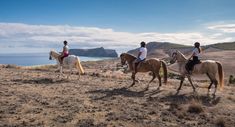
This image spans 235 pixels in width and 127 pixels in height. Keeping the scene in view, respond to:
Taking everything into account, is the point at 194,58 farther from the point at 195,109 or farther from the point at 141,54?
the point at 195,109

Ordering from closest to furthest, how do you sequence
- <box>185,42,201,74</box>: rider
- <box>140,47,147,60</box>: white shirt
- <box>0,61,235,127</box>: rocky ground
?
<box>0,61,235,127</box>: rocky ground < <box>185,42,201,74</box>: rider < <box>140,47,147,60</box>: white shirt

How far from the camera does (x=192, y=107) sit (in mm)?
13695

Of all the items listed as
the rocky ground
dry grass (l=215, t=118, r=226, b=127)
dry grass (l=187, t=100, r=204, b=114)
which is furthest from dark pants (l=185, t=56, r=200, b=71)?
dry grass (l=215, t=118, r=226, b=127)

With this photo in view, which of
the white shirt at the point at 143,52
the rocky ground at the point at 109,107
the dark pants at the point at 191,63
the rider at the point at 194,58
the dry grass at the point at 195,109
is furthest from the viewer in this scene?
the white shirt at the point at 143,52

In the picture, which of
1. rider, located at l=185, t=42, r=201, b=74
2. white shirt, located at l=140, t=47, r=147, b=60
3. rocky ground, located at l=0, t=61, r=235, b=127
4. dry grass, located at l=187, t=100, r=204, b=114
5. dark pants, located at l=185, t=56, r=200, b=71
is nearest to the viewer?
rocky ground, located at l=0, t=61, r=235, b=127

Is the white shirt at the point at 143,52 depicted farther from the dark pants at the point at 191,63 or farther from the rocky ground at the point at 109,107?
the dark pants at the point at 191,63

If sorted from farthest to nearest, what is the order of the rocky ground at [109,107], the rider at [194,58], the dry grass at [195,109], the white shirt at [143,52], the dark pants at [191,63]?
the white shirt at [143,52]
the dark pants at [191,63]
the rider at [194,58]
the dry grass at [195,109]
the rocky ground at [109,107]

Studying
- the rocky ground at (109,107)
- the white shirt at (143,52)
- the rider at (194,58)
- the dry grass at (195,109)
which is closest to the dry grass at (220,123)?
the rocky ground at (109,107)

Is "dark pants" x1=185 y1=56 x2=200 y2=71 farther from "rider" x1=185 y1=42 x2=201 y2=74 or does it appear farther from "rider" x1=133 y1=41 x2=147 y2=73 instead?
"rider" x1=133 y1=41 x2=147 y2=73

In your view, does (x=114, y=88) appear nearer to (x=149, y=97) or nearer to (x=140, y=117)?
(x=149, y=97)

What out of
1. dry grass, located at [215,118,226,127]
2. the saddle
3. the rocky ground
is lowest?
dry grass, located at [215,118,226,127]

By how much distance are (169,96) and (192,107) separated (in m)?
3.26

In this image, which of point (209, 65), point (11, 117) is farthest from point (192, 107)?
point (11, 117)

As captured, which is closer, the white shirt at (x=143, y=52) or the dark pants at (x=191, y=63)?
the dark pants at (x=191, y=63)
